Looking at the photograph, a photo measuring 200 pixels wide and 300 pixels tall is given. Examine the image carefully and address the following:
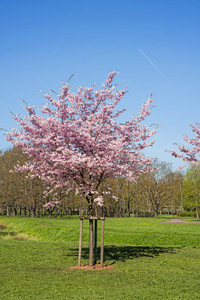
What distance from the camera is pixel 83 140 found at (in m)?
15.3

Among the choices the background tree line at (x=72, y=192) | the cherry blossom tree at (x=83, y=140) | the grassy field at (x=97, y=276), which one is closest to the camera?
the grassy field at (x=97, y=276)

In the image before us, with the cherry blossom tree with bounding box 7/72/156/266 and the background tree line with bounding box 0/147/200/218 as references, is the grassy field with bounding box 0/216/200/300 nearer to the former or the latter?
the cherry blossom tree with bounding box 7/72/156/266

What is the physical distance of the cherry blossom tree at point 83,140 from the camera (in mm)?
14727

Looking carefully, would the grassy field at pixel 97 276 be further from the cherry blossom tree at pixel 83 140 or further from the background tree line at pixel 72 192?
the background tree line at pixel 72 192

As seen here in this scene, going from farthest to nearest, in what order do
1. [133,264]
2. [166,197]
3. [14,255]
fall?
[166,197] → [14,255] → [133,264]

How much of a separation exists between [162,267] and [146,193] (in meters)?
70.3

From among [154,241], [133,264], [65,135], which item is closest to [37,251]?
[133,264]

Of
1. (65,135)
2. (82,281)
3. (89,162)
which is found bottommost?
(82,281)

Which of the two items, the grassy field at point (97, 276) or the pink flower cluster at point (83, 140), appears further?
the pink flower cluster at point (83, 140)

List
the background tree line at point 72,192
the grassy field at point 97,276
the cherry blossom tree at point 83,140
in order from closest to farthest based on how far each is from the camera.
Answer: the grassy field at point 97,276, the cherry blossom tree at point 83,140, the background tree line at point 72,192

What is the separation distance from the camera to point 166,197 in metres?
79.1

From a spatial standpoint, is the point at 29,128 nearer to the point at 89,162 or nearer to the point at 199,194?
the point at 89,162

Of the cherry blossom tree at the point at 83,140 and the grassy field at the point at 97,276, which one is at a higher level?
the cherry blossom tree at the point at 83,140

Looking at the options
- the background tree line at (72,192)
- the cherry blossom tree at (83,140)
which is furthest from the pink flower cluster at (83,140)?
the background tree line at (72,192)
